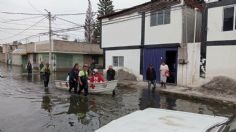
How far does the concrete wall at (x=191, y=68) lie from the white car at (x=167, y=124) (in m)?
12.5

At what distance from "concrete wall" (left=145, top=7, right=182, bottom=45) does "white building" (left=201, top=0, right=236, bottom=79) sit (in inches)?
69.7

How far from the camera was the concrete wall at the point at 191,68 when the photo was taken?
1555 cm

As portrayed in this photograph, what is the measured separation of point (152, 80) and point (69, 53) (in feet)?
76.4

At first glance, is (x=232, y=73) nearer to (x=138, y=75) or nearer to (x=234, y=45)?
(x=234, y=45)

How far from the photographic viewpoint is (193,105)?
1172 centimetres

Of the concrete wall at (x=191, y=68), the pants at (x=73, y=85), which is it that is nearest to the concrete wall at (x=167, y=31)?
the concrete wall at (x=191, y=68)

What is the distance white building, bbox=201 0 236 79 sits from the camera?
1382cm

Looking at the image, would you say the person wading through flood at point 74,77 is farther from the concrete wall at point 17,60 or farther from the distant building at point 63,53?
the concrete wall at point 17,60

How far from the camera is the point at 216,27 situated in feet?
47.5

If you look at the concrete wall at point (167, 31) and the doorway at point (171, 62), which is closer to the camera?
the concrete wall at point (167, 31)

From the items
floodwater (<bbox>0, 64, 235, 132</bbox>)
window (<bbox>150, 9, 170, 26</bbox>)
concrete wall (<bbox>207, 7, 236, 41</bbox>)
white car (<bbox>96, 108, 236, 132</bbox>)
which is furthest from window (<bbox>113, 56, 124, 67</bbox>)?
white car (<bbox>96, 108, 236, 132</bbox>)

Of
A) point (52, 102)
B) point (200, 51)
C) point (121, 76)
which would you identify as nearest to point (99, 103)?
point (52, 102)

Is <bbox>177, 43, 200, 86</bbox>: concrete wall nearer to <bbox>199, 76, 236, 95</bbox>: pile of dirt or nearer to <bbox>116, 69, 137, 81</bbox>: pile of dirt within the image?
<bbox>199, 76, 236, 95</bbox>: pile of dirt

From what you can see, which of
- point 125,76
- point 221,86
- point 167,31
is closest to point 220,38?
point 221,86
